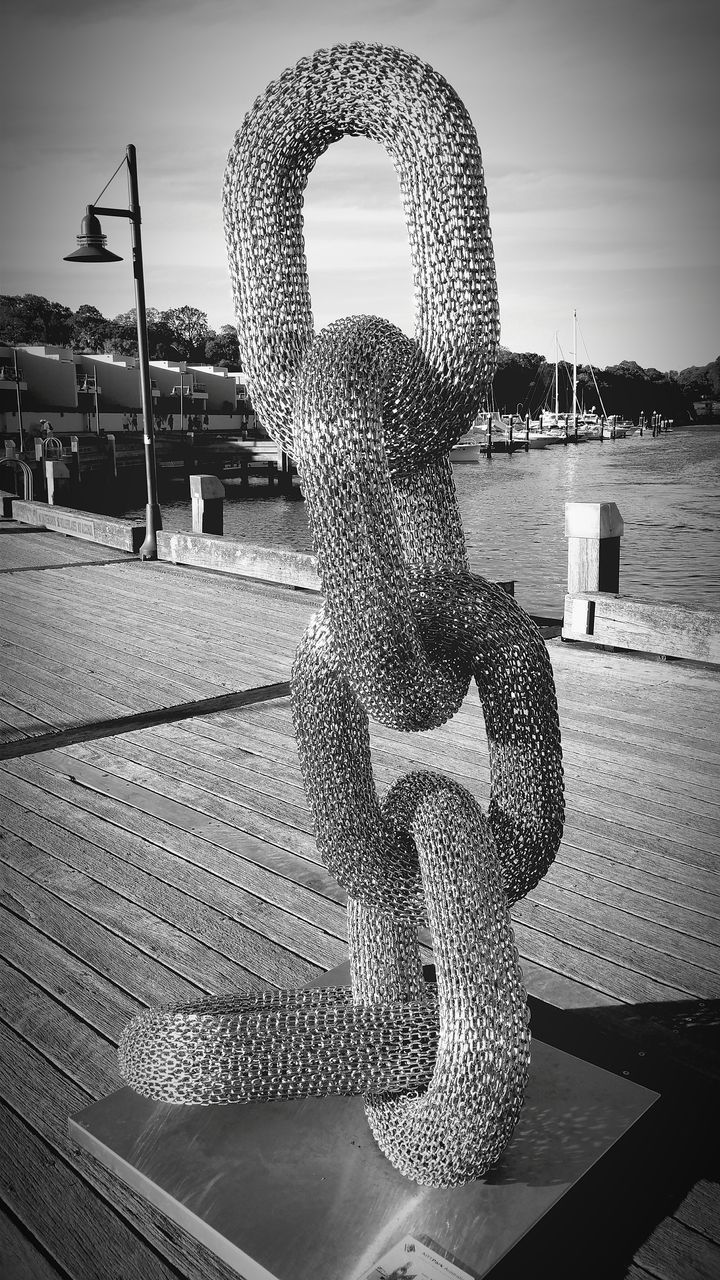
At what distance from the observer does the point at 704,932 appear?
307 cm

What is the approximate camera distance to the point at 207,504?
1102cm

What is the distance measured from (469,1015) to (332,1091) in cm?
47

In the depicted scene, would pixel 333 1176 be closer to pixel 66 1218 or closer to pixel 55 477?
pixel 66 1218

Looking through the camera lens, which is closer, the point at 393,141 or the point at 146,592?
the point at 393,141

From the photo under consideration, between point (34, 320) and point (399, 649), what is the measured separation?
13194cm

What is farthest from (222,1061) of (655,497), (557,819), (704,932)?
(655,497)

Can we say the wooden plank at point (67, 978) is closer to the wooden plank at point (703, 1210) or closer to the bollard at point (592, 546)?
the wooden plank at point (703, 1210)

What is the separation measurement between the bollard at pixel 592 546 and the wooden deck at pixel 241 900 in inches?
27.2

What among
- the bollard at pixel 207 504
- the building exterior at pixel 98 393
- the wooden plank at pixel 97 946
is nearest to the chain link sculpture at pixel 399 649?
the wooden plank at pixel 97 946

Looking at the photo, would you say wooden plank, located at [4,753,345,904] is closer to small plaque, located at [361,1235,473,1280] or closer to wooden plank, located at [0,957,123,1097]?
wooden plank, located at [0,957,123,1097]

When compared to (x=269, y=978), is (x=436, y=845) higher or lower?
higher

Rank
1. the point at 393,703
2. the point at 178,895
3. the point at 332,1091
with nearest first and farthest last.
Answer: the point at 393,703 → the point at 332,1091 → the point at 178,895

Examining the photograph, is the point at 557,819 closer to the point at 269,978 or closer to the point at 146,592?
the point at 269,978

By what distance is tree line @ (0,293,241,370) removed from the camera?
118250 millimetres
